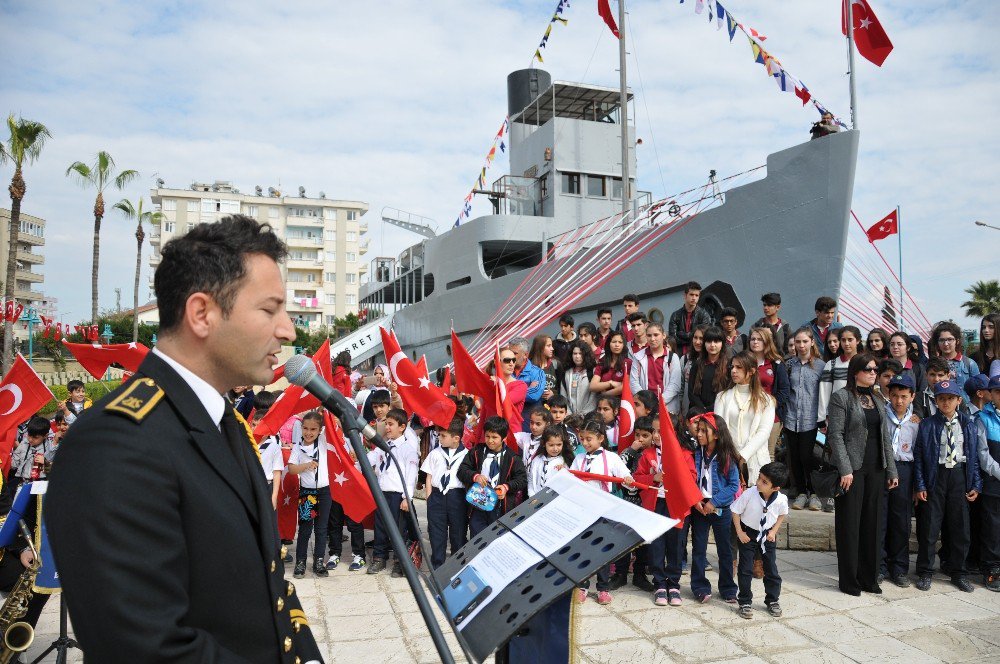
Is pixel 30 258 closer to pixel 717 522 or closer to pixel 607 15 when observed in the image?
pixel 607 15

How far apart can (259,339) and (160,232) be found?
70.8m

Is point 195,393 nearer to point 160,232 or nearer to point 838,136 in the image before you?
point 838,136

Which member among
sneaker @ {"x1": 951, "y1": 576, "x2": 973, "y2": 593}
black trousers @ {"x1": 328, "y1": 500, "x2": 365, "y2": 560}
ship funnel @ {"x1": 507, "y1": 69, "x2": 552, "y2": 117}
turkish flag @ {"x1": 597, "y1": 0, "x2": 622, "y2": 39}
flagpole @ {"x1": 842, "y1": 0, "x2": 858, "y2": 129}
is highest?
ship funnel @ {"x1": 507, "y1": 69, "x2": 552, "y2": 117}

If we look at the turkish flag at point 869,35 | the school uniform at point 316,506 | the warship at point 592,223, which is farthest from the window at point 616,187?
the school uniform at point 316,506

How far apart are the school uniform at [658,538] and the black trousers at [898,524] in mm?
1768

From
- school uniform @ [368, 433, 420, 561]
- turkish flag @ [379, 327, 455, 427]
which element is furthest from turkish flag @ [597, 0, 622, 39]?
school uniform @ [368, 433, 420, 561]

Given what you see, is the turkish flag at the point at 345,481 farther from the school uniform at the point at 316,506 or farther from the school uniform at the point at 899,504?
the school uniform at the point at 899,504

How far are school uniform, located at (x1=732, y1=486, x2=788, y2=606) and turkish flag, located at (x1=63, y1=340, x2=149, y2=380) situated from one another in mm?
5520

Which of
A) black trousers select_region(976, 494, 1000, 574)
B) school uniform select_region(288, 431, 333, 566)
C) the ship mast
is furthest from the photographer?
the ship mast

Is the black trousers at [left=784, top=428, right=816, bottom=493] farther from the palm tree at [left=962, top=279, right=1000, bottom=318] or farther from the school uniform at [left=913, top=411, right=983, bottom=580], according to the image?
the palm tree at [left=962, top=279, right=1000, bottom=318]

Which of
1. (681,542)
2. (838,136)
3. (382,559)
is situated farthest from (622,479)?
(838,136)

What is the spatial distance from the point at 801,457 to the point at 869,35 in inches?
252

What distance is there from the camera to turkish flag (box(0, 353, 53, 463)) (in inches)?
229

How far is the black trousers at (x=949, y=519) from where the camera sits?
5570mm
